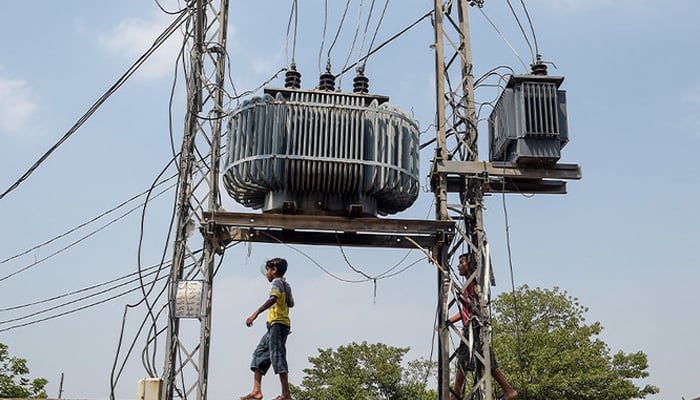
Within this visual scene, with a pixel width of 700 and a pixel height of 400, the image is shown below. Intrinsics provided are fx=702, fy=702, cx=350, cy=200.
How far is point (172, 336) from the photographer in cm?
855

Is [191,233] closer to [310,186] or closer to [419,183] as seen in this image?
[310,186]

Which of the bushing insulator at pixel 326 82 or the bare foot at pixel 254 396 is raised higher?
the bushing insulator at pixel 326 82

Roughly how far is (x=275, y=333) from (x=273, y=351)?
0.67 ft

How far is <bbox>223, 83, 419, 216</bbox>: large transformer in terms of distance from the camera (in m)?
8.43

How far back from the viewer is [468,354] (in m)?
8.48

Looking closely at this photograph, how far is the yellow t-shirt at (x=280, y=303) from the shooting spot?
8.09 meters

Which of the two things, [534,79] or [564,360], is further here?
[564,360]

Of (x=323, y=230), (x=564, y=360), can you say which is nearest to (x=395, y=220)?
(x=323, y=230)

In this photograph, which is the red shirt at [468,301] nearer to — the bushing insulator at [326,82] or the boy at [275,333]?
the boy at [275,333]

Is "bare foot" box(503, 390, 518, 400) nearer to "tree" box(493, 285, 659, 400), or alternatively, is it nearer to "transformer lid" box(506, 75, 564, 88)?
"transformer lid" box(506, 75, 564, 88)

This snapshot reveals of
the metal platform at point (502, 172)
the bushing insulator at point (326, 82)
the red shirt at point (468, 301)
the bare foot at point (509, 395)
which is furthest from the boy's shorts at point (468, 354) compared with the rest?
the bushing insulator at point (326, 82)

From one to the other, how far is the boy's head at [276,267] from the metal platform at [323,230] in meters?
0.49

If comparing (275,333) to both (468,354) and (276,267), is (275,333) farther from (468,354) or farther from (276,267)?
(468,354)

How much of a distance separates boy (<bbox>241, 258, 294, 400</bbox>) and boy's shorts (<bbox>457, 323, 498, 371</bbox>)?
2122 millimetres
